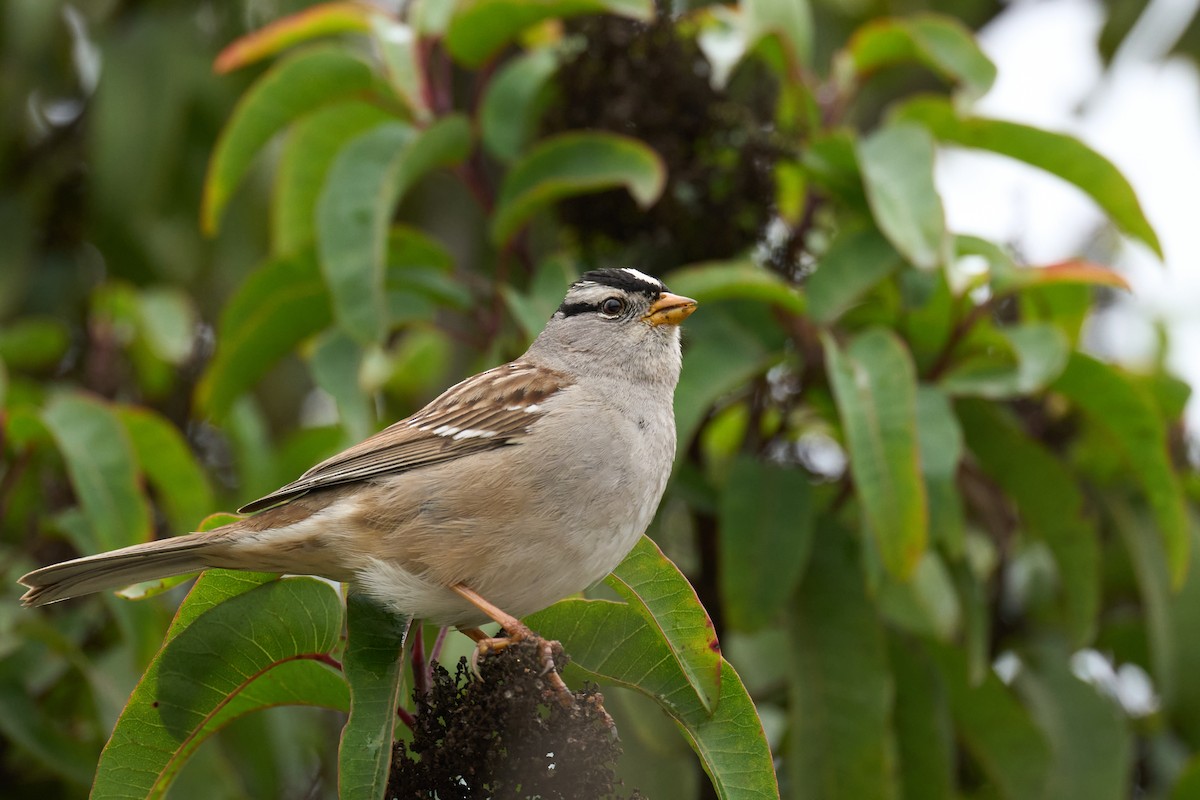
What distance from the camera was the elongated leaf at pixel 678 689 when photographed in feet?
8.31

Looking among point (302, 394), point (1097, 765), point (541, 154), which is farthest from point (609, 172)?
point (302, 394)

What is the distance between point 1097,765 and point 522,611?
2684mm

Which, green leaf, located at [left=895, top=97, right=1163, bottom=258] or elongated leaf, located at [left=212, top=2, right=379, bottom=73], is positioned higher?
elongated leaf, located at [left=212, top=2, right=379, bottom=73]

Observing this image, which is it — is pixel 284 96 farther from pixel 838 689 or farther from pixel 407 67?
pixel 838 689

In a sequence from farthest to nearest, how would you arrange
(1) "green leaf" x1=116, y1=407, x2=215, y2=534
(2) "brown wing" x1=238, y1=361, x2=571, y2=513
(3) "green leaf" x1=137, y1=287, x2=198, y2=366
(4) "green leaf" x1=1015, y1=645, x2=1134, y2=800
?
1. (3) "green leaf" x1=137, y1=287, x2=198, y2=366
2. (4) "green leaf" x1=1015, y1=645, x2=1134, y2=800
3. (1) "green leaf" x1=116, y1=407, x2=215, y2=534
4. (2) "brown wing" x1=238, y1=361, x2=571, y2=513

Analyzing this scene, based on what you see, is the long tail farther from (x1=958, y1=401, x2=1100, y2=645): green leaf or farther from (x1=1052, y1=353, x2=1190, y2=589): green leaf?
(x1=1052, y1=353, x2=1190, y2=589): green leaf

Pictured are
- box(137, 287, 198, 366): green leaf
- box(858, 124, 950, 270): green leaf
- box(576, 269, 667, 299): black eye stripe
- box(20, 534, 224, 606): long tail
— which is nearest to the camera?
box(20, 534, 224, 606): long tail

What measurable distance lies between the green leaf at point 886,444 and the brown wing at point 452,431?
33.7 inches

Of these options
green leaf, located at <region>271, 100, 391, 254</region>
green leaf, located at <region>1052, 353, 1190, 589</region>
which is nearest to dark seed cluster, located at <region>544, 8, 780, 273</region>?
green leaf, located at <region>271, 100, 391, 254</region>

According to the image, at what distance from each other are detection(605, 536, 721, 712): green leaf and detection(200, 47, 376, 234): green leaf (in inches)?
95.8

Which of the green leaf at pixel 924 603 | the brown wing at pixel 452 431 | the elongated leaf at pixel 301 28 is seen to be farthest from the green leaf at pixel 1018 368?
the elongated leaf at pixel 301 28

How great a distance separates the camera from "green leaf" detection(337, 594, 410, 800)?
2.32 metres

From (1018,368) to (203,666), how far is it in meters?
2.60

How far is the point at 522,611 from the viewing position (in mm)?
2910
